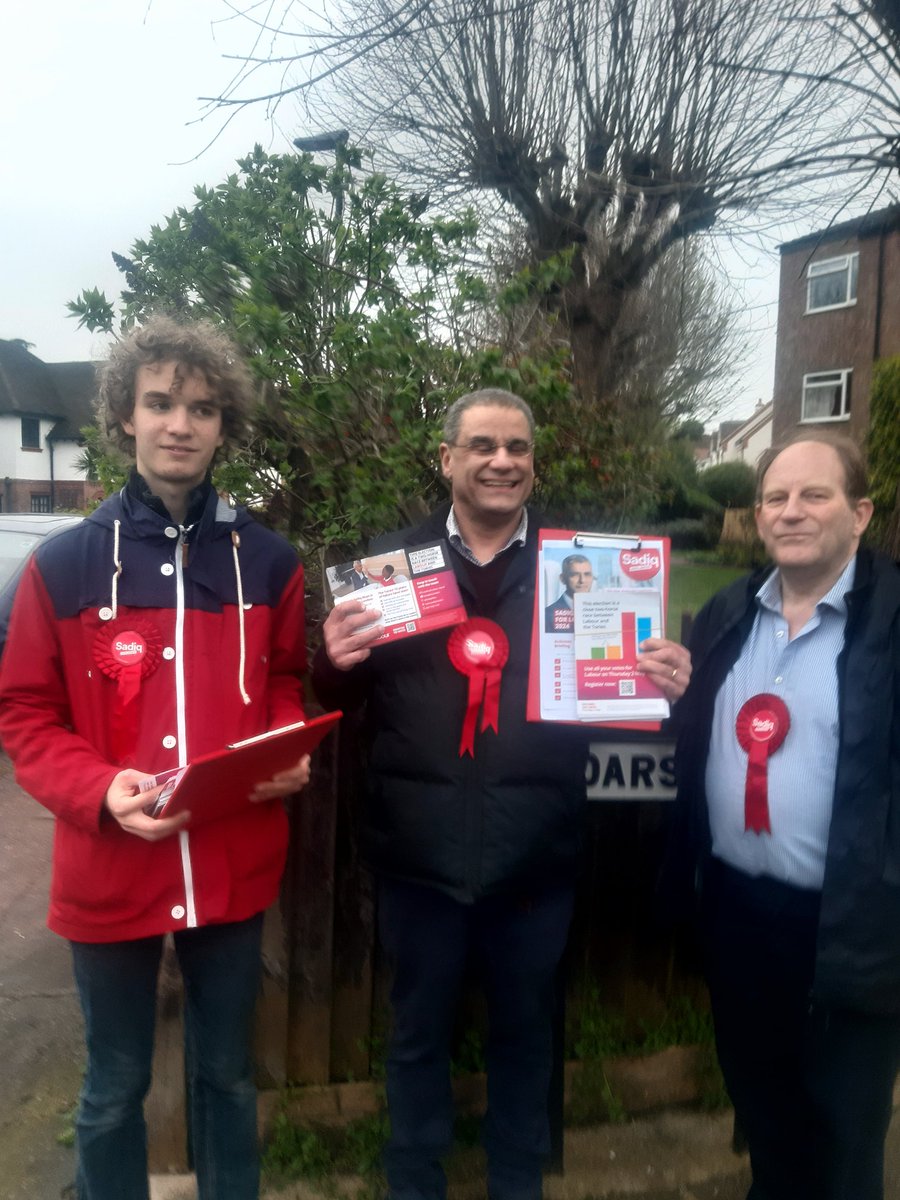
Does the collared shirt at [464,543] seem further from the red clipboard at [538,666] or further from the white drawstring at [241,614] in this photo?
the white drawstring at [241,614]

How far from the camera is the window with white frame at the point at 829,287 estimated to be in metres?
6.80

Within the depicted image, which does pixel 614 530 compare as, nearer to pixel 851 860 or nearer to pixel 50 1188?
pixel 851 860

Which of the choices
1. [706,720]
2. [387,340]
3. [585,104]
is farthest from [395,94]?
[706,720]

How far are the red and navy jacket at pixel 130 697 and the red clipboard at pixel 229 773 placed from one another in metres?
0.12

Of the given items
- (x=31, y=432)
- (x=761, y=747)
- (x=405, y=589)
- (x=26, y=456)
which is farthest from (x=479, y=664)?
(x=31, y=432)

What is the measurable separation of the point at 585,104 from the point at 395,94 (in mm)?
1179

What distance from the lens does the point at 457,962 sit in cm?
226

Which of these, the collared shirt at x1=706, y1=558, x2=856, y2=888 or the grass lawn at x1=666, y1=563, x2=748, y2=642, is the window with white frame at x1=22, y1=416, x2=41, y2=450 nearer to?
the grass lawn at x1=666, y1=563, x2=748, y2=642

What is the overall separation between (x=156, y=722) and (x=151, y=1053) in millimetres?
819

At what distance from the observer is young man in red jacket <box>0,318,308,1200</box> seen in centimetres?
189

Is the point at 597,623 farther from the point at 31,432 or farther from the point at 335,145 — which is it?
the point at 31,432

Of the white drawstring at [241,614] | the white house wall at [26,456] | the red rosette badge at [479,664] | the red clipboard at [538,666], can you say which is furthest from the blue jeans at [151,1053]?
the white house wall at [26,456]

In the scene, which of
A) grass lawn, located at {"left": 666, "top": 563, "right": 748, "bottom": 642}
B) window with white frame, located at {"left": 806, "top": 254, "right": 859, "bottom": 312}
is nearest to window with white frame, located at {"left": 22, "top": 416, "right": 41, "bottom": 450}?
window with white frame, located at {"left": 806, "top": 254, "right": 859, "bottom": 312}

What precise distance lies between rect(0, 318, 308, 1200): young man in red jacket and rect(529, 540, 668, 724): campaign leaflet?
2.03 feet
